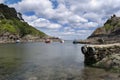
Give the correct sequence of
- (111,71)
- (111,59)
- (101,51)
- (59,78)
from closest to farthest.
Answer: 1. (59,78)
2. (111,71)
3. (111,59)
4. (101,51)

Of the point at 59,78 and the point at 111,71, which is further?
the point at 111,71

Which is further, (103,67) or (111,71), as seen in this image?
(103,67)

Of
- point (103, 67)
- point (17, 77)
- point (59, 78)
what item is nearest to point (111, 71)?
point (103, 67)

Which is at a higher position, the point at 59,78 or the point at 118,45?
the point at 118,45

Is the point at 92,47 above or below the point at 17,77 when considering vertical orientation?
above

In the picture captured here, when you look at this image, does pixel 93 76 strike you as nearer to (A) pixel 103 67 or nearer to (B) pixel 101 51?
(A) pixel 103 67

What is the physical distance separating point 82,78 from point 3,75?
13726 millimetres

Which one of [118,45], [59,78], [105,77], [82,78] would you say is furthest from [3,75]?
[118,45]

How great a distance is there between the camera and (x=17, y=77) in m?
37.5

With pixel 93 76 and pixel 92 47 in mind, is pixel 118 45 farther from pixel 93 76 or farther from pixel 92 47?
pixel 93 76

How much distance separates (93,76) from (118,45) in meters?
15.2

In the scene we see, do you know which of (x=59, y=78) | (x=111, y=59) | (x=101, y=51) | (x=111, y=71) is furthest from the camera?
(x=101, y=51)

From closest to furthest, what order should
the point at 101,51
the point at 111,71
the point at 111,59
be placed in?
the point at 111,71, the point at 111,59, the point at 101,51

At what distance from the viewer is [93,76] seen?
38.5m
